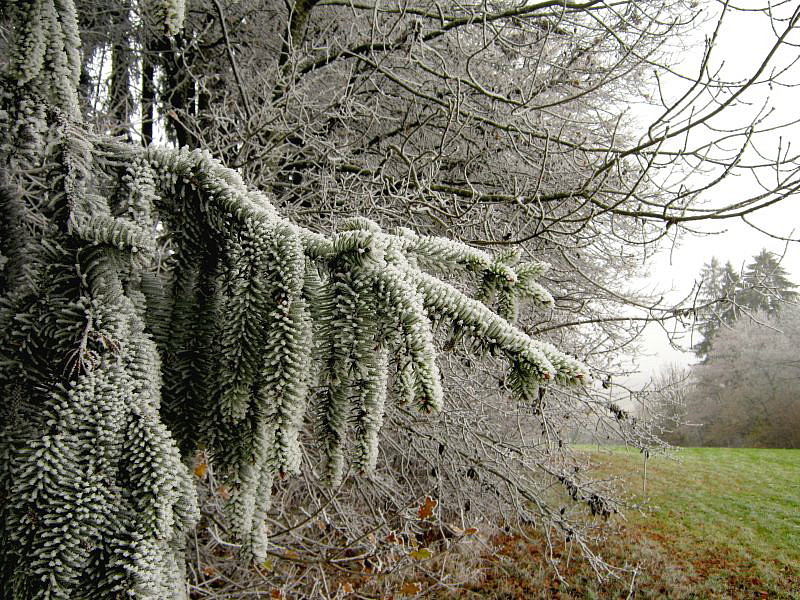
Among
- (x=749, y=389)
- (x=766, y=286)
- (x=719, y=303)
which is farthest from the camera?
(x=749, y=389)

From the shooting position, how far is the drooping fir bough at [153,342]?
0.79 metres

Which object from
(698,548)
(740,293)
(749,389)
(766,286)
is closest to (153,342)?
(766,286)

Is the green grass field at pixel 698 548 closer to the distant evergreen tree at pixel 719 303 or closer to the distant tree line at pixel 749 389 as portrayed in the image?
the distant tree line at pixel 749 389

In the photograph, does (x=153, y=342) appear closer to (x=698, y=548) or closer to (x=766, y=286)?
(x=766, y=286)

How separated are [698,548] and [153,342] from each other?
23.2ft

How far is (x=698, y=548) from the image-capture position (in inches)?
234

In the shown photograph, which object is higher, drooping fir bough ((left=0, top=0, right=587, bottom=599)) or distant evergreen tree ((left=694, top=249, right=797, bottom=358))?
distant evergreen tree ((left=694, top=249, right=797, bottom=358))

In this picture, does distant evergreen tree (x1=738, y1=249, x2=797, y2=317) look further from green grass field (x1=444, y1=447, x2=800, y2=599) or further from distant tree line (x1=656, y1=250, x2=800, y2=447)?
distant tree line (x1=656, y1=250, x2=800, y2=447)

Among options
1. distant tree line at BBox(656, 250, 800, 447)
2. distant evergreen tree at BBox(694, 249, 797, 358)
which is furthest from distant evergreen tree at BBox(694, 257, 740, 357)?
distant tree line at BBox(656, 250, 800, 447)

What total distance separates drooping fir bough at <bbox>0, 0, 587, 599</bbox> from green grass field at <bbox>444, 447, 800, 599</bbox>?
157 inches

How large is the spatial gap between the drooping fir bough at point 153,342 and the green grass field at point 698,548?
399cm

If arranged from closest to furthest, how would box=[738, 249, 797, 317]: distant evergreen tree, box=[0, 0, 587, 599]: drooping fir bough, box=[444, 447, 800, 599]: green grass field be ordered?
box=[0, 0, 587, 599]: drooping fir bough < box=[738, 249, 797, 317]: distant evergreen tree < box=[444, 447, 800, 599]: green grass field

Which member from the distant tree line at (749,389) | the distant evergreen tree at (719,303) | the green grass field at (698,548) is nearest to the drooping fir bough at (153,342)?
the distant evergreen tree at (719,303)

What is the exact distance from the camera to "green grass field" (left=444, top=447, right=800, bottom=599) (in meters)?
5.14
